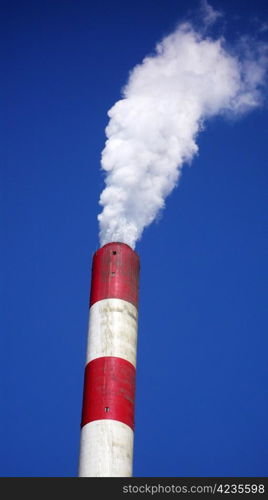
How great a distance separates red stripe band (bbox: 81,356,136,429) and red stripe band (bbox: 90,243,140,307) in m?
3.53

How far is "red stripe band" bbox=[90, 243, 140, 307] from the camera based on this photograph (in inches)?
1583

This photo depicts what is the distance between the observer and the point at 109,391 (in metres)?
37.2

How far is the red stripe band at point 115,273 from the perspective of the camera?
132 feet

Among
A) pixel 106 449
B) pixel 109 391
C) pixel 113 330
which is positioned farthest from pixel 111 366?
pixel 106 449

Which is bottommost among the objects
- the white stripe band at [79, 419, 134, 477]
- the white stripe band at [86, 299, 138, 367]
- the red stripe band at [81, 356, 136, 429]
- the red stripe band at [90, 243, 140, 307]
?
the white stripe band at [79, 419, 134, 477]

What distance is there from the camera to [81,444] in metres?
36.4

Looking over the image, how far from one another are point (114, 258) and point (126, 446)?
9.76 meters

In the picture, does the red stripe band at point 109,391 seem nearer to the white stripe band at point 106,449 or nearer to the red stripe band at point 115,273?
the white stripe band at point 106,449

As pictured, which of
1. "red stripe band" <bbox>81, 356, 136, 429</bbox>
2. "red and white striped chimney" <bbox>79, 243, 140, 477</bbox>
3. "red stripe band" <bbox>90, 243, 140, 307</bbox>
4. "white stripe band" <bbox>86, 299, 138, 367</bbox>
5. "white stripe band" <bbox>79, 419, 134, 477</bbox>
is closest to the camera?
"white stripe band" <bbox>79, 419, 134, 477</bbox>

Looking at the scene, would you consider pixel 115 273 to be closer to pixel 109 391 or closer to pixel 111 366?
pixel 111 366

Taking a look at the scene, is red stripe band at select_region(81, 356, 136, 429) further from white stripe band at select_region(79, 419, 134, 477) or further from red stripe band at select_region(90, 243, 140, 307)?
red stripe band at select_region(90, 243, 140, 307)

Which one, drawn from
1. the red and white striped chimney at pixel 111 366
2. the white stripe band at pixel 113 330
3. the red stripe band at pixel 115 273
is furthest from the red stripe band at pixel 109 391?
the red stripe band at pixel 115 273

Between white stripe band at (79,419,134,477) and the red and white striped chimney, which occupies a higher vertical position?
the red and white striped chimney

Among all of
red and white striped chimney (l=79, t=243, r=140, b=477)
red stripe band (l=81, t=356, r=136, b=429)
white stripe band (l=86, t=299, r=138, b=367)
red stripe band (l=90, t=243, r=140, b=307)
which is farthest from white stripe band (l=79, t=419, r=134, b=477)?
red stripe band (l=90, t=243, r=140, b=307)
